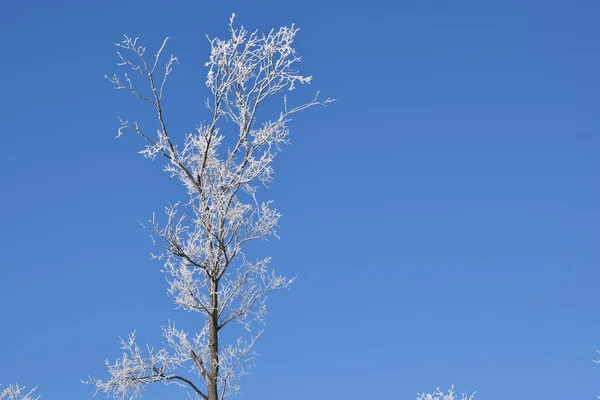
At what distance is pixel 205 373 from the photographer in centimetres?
1203

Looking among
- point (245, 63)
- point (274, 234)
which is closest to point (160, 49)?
point (245, 63)

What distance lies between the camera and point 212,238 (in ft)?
40.5

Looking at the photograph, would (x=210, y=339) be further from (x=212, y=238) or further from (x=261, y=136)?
(x=261, y=136)

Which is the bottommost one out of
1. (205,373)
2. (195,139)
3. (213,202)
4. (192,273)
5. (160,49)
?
(205,373)

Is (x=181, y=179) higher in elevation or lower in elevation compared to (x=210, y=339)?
higher

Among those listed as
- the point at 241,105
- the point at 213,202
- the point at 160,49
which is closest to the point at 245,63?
the point at 241,105

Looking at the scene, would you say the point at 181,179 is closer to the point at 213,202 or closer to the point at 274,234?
the point at 213,202

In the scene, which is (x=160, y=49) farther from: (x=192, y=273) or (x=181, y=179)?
(x=192, y=273)

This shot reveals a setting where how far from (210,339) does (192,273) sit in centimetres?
110

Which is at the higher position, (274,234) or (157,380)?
(274,234)

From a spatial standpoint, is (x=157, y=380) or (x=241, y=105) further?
(x=241, y=105)

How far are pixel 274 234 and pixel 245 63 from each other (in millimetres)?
2979

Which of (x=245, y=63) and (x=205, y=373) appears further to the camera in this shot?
(x=245, y=63)

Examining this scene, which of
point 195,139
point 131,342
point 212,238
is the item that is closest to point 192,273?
point 212,238
